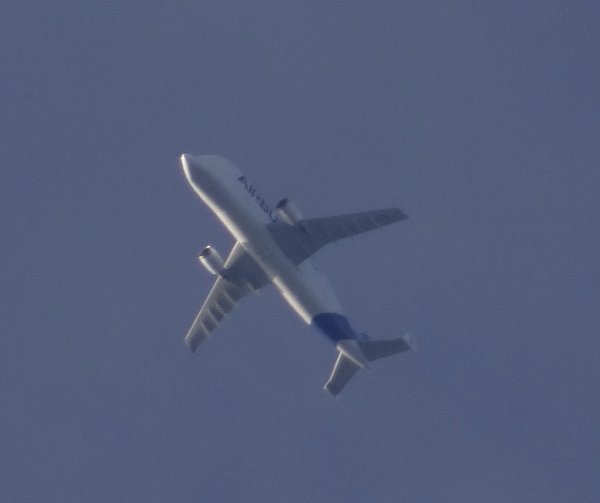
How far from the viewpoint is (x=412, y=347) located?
129 meters

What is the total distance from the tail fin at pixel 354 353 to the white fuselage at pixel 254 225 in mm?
3452

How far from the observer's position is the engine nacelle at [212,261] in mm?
128500

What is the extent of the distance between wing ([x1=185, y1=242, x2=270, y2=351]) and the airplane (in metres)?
0.11

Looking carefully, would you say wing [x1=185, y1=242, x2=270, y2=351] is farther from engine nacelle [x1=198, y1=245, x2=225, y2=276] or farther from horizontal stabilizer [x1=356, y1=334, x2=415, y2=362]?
horizontal stabilizer [x1=356, y1=334, x2=415, y2=362]

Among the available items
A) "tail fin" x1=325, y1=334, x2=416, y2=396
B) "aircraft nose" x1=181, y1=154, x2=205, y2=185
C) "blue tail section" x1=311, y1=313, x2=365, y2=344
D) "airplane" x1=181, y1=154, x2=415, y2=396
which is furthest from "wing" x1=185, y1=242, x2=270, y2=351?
"tail fin" x1=325, y1=334, x2=416, y2=396

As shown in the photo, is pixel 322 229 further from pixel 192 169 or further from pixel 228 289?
pixel 228 289

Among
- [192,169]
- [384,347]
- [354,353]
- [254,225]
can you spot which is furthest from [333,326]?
[192,169]

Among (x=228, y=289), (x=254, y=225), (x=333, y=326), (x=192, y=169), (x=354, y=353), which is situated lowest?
(x=354, y=353)

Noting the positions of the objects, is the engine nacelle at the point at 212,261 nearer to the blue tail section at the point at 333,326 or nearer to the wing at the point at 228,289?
the wing at the point at 228,289

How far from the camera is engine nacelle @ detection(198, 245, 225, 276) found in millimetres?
128500

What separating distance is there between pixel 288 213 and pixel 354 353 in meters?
13.8

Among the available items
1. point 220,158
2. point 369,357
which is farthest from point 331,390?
point 220,158

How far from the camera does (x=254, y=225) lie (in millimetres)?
120312

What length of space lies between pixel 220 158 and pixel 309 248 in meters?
10.6
